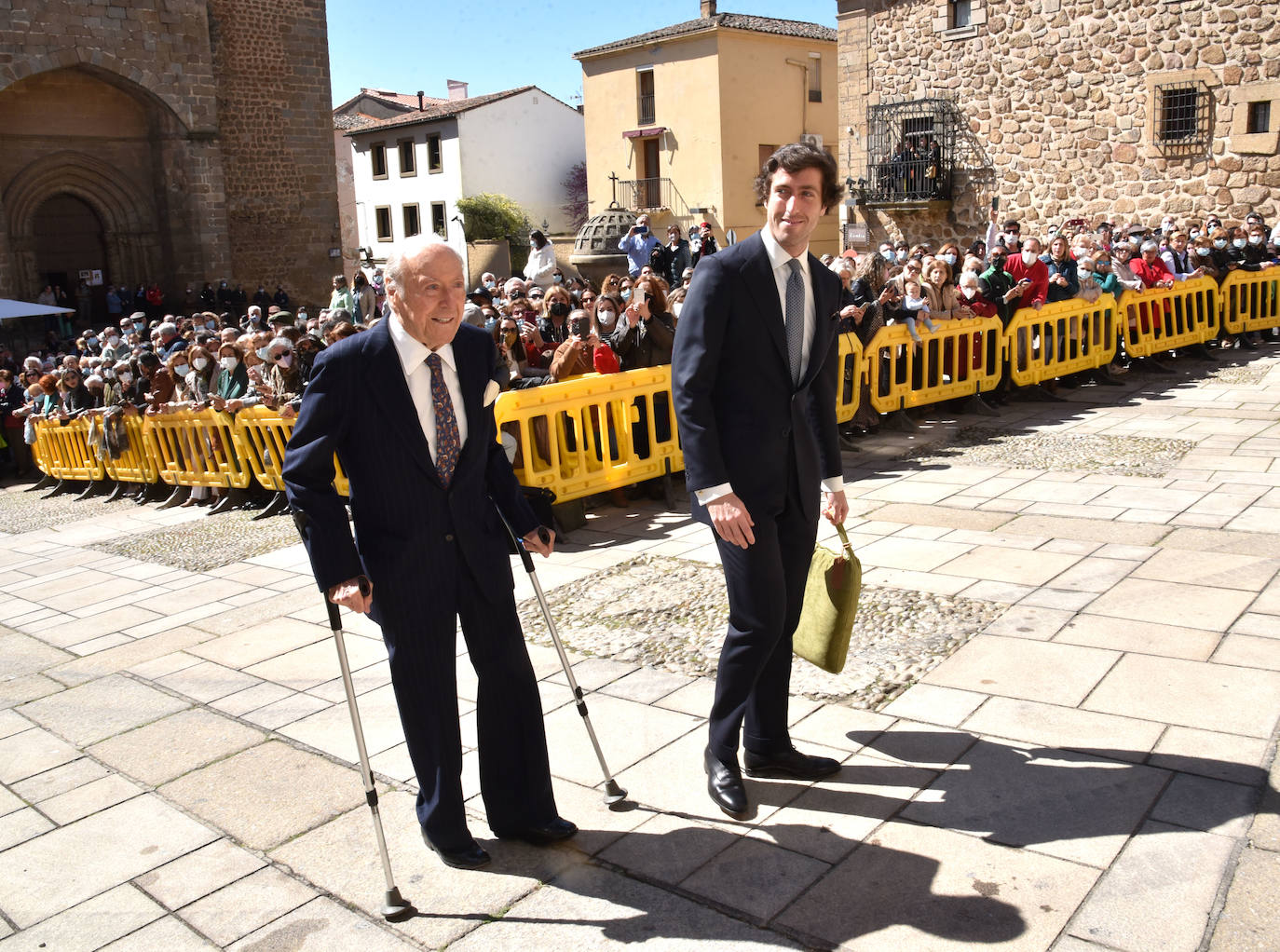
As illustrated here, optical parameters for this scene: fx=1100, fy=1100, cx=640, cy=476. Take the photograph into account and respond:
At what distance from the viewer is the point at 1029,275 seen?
10.6 m

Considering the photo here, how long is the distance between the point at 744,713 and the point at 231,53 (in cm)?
2840

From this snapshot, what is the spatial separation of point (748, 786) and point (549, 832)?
0.68m

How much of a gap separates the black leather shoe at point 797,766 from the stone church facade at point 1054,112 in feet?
56.4

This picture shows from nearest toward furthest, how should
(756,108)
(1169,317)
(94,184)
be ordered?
(1169,317) → (94,184) → (756,108)

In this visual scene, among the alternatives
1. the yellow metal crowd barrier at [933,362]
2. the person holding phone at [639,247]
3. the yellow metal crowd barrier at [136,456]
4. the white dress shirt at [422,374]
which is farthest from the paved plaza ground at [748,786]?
the person holding phone at [639,247]

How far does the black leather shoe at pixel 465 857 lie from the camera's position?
10.5 feet

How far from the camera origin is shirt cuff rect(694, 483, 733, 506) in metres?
3.12

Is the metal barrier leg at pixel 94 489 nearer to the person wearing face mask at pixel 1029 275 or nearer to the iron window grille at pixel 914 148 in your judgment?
Result: the person wearing face mask at pixel 1029 275

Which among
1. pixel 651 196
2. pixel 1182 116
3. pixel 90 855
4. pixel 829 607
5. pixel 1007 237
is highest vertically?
pixel 651 196

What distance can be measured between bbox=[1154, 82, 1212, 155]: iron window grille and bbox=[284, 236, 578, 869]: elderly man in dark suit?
1810cm

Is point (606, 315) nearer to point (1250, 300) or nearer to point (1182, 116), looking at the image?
point (1250, 300)

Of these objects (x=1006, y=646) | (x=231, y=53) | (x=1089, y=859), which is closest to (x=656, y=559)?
(x=1006, y=646)

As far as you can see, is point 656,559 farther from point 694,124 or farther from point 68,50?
point 694,124

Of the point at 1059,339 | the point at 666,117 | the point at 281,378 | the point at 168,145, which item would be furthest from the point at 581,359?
the point at 666,117
